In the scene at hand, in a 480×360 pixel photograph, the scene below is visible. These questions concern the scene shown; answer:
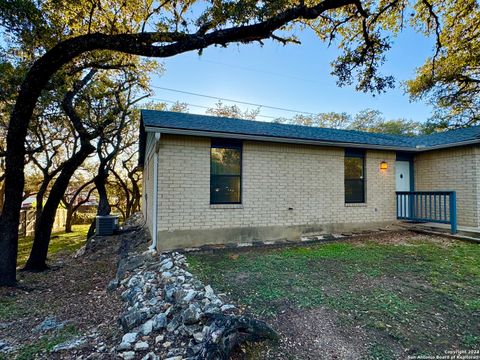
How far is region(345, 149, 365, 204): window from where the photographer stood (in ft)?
26.7

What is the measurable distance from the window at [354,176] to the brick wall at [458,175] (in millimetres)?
2771

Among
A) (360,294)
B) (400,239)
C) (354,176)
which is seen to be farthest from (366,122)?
(360,294)

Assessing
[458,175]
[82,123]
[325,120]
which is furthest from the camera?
[325,120]

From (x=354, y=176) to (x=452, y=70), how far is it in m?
9.87

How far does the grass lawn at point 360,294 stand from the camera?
2.69 meters

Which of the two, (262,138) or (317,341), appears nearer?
(317,341)

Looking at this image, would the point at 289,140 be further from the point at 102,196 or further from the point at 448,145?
the point at 102,196

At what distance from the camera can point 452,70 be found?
1265 centimetres

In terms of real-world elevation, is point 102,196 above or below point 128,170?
below

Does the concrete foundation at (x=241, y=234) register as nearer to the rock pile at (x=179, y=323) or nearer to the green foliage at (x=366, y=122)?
the rock pile at (x=179, y=323)

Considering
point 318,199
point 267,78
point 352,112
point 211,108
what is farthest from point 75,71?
point 352,112

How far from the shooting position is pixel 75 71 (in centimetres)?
806

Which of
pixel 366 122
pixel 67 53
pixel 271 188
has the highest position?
pixel 366 122

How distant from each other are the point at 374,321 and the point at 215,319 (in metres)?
1.92
